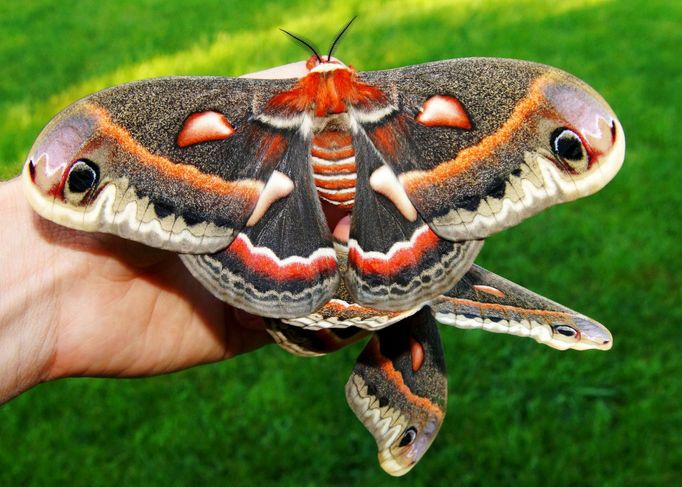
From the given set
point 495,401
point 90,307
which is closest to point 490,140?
point 90,307

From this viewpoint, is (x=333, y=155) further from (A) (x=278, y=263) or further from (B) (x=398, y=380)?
(B) (x=398, y=380)

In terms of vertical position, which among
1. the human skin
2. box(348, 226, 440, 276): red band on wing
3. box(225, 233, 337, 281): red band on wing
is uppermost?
box(348, 226, 440, 276): red band on wing

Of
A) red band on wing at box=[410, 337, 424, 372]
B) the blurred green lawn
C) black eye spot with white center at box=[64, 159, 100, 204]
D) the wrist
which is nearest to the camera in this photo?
black eye spot with white center at box=[64, 159, 100, 204]

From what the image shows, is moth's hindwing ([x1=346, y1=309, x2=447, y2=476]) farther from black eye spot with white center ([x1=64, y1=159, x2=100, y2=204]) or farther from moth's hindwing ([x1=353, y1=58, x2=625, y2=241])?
black eye spot with white center ([x1=64, y1=159, x2=100, y2=204])

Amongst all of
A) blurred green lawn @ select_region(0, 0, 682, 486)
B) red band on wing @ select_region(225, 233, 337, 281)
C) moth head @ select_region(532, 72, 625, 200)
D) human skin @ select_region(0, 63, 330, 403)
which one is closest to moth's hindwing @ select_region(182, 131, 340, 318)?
red band on wing @ select_region(225, 233, 337, 281)

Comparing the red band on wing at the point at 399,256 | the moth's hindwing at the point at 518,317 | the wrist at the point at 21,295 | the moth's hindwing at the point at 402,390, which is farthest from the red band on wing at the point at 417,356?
the wrist at the point at 21,295

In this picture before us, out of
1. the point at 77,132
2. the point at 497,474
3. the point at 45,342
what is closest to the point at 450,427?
the point at 497,474

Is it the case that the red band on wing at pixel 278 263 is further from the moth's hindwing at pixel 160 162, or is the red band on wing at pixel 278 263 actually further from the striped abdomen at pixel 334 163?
the striped abdomen at pixel 334 163
